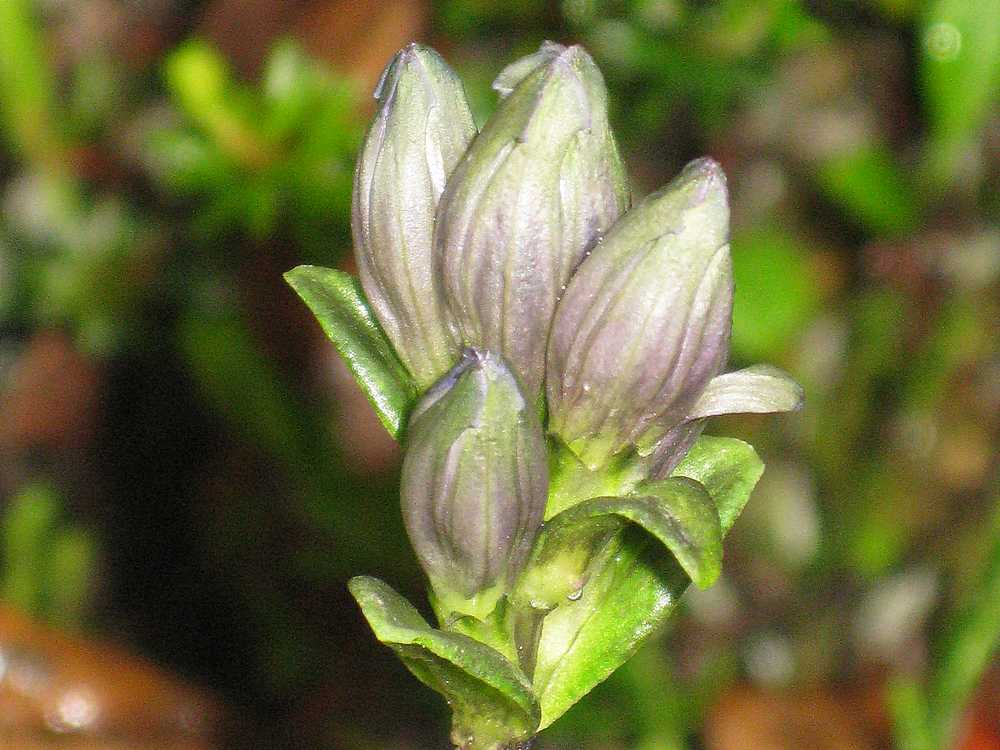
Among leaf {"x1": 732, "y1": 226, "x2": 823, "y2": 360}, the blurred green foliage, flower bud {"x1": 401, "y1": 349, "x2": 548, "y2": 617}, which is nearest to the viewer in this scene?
flower bud {"x1": 401, "y1": 349, "x2": 548, "y2": 617}

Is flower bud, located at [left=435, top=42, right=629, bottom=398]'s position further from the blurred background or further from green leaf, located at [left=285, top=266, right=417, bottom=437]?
the blurred background

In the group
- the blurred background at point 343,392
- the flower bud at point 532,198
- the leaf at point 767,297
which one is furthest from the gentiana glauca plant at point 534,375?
the leaf at point 767,297

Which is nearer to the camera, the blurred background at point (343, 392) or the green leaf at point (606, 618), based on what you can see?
the green leaf at point (606, 618)

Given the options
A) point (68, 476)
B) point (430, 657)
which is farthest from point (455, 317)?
point (68, 476)

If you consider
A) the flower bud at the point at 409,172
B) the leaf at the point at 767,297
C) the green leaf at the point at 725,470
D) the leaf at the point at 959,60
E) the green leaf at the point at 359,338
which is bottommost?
the leaf at the point at 767,297

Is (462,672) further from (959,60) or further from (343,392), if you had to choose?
(959,60)

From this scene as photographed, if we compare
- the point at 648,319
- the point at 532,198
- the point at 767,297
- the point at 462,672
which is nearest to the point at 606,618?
the point at 462,672

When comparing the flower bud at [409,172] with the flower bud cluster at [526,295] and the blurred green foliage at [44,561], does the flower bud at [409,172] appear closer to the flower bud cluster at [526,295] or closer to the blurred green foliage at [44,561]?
the flower bud cluster at [526,295]

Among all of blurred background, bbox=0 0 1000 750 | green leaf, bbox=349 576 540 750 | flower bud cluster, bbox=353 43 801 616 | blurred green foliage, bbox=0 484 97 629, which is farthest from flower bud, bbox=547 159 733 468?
blurred green foliage, bbox=0 484 97 629
